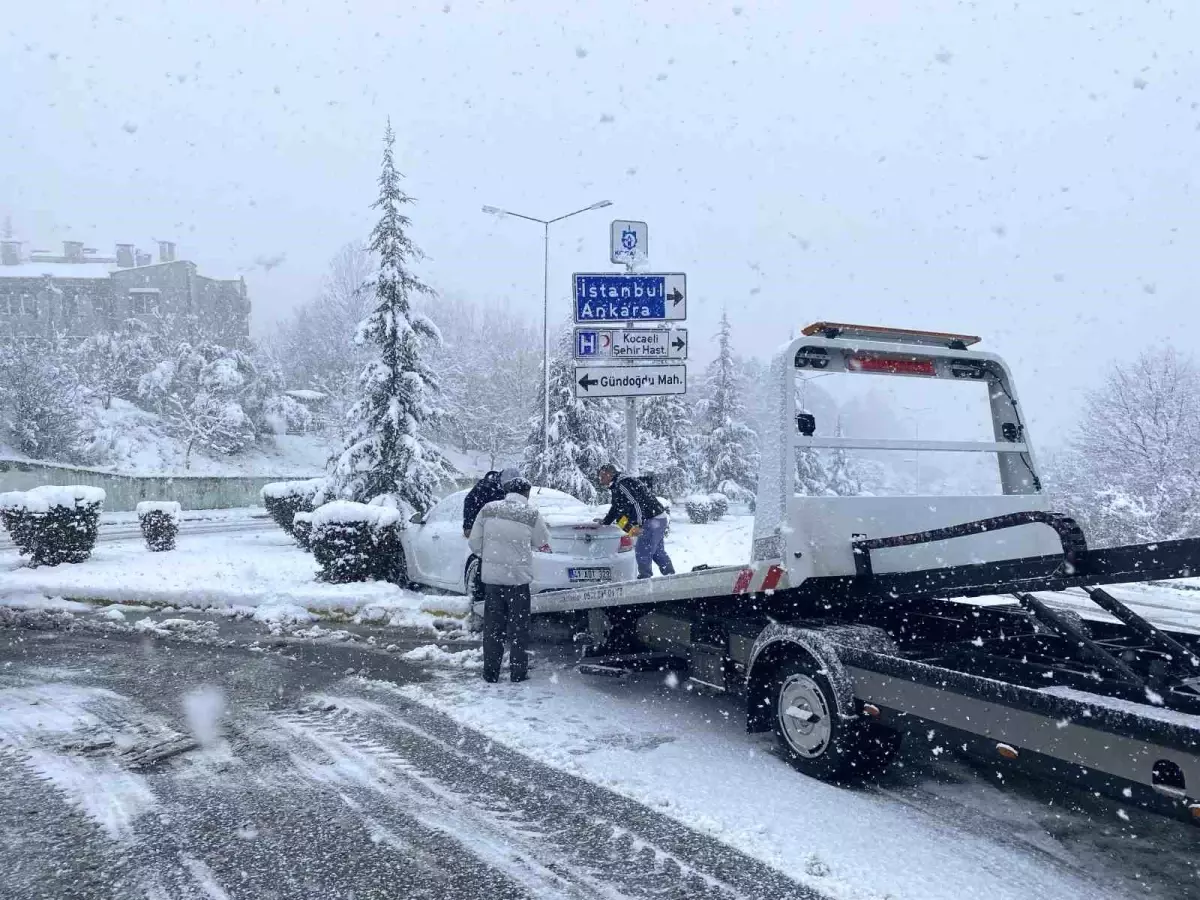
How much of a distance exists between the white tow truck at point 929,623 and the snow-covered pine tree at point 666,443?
38.1 meters

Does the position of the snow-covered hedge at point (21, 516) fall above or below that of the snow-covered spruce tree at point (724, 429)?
below

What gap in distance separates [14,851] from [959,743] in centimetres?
417

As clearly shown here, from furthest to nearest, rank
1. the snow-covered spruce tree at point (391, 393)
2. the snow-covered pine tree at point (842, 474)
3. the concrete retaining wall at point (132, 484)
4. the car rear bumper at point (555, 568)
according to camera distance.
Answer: the concrete retaining wall at point (132, 484), the snow-covered spruce tree at point (391, 393), the car rear bumper at point (555, 568), the snow-covered pine tree at point (842, 474)

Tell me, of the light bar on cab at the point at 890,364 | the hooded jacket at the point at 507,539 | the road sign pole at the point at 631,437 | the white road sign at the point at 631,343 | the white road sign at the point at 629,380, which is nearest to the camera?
the light bar on cab at the point at 890,364

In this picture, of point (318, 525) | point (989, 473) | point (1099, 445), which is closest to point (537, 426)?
point (1099, 445)

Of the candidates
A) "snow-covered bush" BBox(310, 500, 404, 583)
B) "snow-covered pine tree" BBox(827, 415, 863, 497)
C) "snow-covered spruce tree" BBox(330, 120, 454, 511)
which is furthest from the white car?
"snow-covered spruce tree" BBox(330, 120, 454, 511)

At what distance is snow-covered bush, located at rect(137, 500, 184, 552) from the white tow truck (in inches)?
505

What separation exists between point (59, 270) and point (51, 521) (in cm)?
7272

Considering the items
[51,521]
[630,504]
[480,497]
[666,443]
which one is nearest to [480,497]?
[480,497]

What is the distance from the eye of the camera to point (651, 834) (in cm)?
421

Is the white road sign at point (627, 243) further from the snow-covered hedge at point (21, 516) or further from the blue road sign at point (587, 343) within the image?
the snow-covered hedge at point (21, 516)

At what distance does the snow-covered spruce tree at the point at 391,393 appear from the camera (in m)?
22.0

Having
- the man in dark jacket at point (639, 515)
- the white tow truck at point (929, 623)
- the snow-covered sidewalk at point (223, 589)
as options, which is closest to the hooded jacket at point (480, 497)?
the snow-covered sidewalk at point (223, 589)

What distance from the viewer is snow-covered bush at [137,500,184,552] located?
55.2 ft
